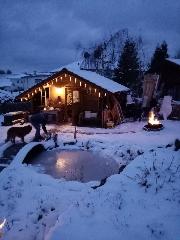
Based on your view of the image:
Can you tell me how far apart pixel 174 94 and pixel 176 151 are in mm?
18533

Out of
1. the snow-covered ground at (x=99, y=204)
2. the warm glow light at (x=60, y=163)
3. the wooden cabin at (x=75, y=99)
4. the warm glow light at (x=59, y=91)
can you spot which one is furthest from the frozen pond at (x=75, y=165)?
the warm glow light at (x=59, y=91)

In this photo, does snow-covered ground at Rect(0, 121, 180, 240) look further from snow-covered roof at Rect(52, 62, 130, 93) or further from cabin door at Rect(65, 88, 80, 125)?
cabin door at Rect(65, 88, 80, 125)

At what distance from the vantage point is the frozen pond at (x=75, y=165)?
11.6m

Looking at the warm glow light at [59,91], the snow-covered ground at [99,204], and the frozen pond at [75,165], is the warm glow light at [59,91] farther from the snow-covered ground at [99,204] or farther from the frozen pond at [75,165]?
the snow-covered ground at [99,204]

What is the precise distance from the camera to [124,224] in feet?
19.5

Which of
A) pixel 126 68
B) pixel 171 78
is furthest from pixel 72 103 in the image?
pixel 126 68

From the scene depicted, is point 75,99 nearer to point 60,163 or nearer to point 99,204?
point 60,163

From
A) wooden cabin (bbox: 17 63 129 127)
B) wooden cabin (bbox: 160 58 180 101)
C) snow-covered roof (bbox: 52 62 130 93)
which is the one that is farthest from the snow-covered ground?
wooden cabin (bbox: 160 58 180 101)

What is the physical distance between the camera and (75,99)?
22.6m

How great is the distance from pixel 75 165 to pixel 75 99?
1058 centimetres

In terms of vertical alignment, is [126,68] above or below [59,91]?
above

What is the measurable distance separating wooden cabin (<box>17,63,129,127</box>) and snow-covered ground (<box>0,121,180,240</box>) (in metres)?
8.06

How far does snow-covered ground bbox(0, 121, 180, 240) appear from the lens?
5777mm

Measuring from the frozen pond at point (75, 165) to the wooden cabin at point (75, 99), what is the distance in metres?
6.71
